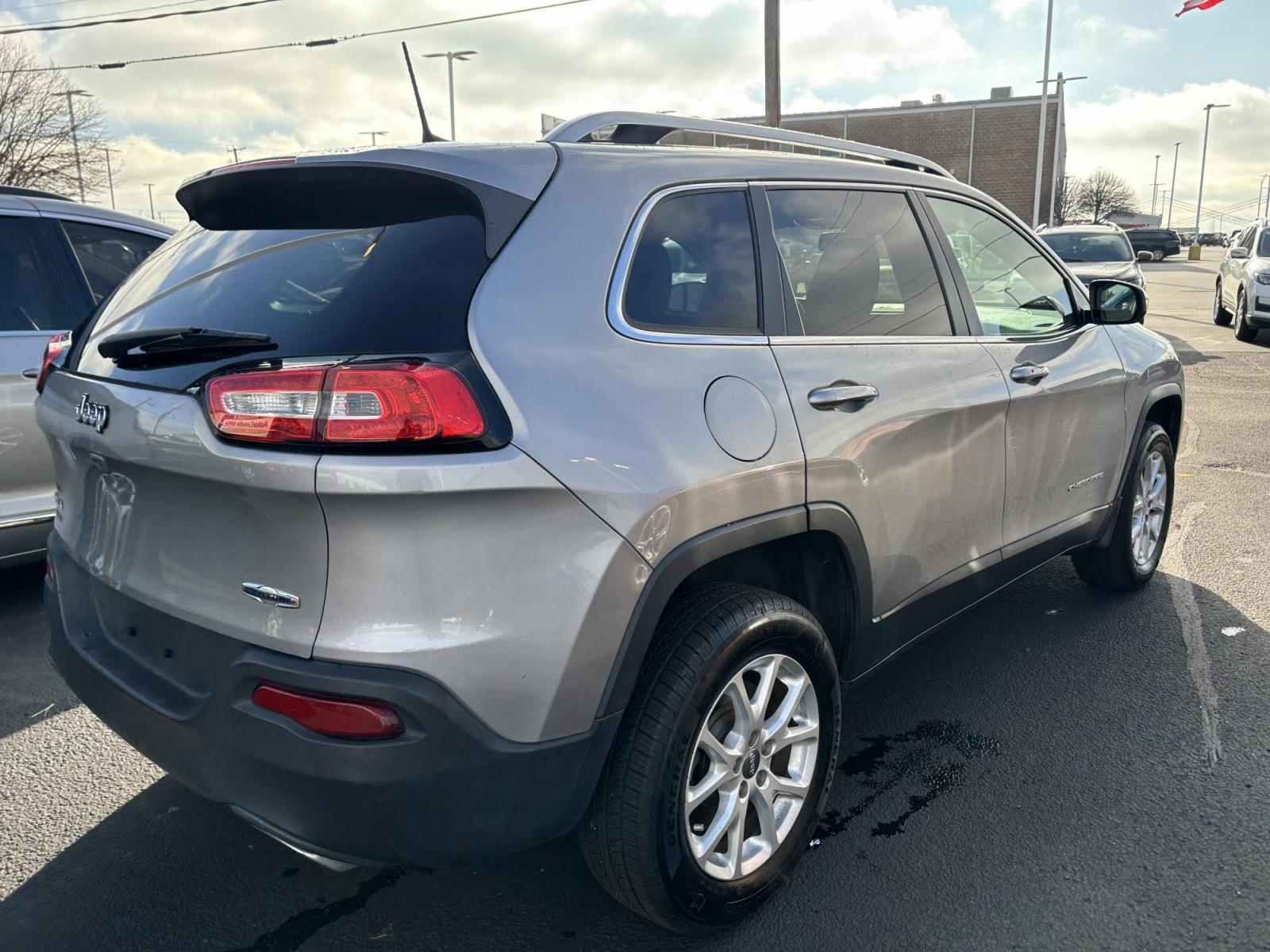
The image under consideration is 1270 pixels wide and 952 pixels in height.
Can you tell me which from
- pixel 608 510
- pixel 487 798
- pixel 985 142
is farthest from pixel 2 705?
pixel 985 142

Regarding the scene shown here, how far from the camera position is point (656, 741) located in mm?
2105

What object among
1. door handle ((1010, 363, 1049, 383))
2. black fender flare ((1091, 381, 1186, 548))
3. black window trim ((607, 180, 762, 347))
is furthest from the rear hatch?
black fender flare ((1091, 381, 1186, 548))

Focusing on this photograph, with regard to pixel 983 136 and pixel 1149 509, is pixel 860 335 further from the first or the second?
pixel 983 136

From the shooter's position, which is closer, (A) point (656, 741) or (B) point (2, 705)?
(A) point (656, 741)

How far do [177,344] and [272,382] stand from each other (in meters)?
0.37

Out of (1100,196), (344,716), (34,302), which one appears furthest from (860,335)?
(1100,196)

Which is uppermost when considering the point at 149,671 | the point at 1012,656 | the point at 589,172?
the point at 589,172

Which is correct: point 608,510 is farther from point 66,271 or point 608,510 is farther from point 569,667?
point 66,271

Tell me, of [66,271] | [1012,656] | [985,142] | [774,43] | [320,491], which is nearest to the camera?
[320,491]

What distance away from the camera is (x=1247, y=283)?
1417 centimetres

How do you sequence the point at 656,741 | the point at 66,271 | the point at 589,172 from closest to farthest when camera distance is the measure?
the point at 656,741 < the point at 589,172 < the point at 66,271

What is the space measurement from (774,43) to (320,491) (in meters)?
16.1

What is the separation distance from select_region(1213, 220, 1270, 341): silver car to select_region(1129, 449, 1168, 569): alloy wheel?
36.6 feet

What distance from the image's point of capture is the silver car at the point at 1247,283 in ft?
45.3
